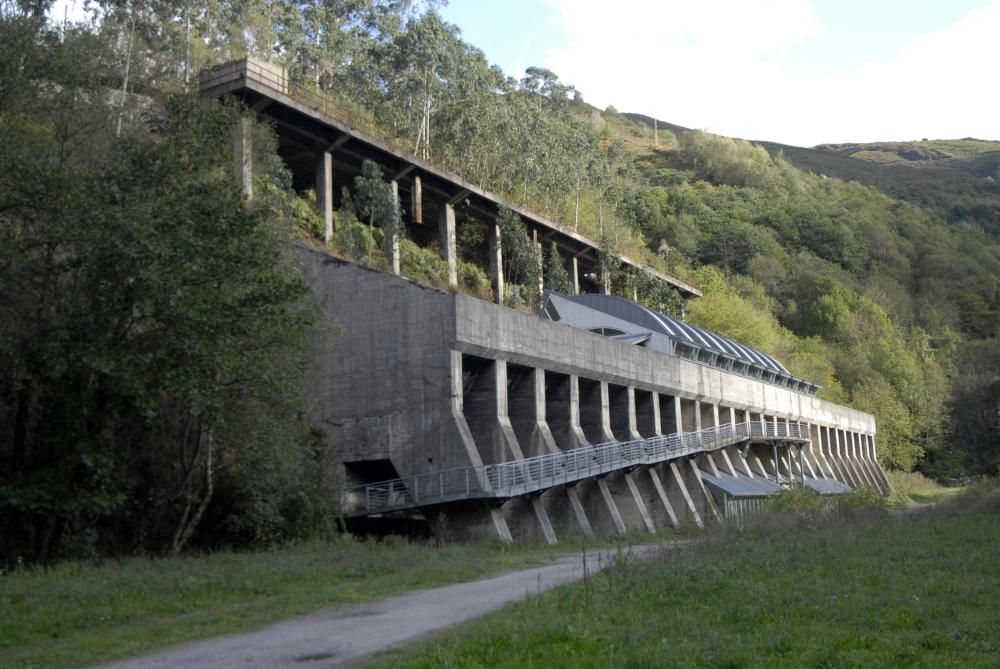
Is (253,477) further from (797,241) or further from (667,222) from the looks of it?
(797,241)

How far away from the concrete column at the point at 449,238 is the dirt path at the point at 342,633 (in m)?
33.7

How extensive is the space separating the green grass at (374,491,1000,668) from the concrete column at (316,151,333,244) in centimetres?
2910

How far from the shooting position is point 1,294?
73.4 ft

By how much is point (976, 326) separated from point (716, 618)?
130 metres

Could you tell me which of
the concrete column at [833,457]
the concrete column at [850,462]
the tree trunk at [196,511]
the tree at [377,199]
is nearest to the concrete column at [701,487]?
the tree at [377,199]

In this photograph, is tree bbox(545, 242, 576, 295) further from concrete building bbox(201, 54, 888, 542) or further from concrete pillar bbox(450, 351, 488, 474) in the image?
concrete pillar bbox(450, 351, 488, 474)

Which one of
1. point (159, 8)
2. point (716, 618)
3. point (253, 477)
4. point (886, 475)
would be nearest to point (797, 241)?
point (886, 475)

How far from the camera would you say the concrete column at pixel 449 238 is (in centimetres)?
5197

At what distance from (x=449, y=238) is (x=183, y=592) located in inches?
1418

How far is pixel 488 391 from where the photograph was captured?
36000 mm

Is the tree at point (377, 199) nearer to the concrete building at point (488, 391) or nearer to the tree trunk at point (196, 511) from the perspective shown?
the concrete building at point (488, 391)

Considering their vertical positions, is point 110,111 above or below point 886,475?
above

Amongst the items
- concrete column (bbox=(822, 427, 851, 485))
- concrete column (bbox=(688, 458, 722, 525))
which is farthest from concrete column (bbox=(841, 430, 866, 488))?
concrete column (bbox=(688, 458, 722, 525))

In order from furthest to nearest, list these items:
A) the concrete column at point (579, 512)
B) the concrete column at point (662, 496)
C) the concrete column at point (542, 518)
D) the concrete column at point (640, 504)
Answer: the concrete column at point (662, 496)
the concrete column at point (640, 504)
the concrete column at point (579, 512)
the concrete column at point (542, 518)
